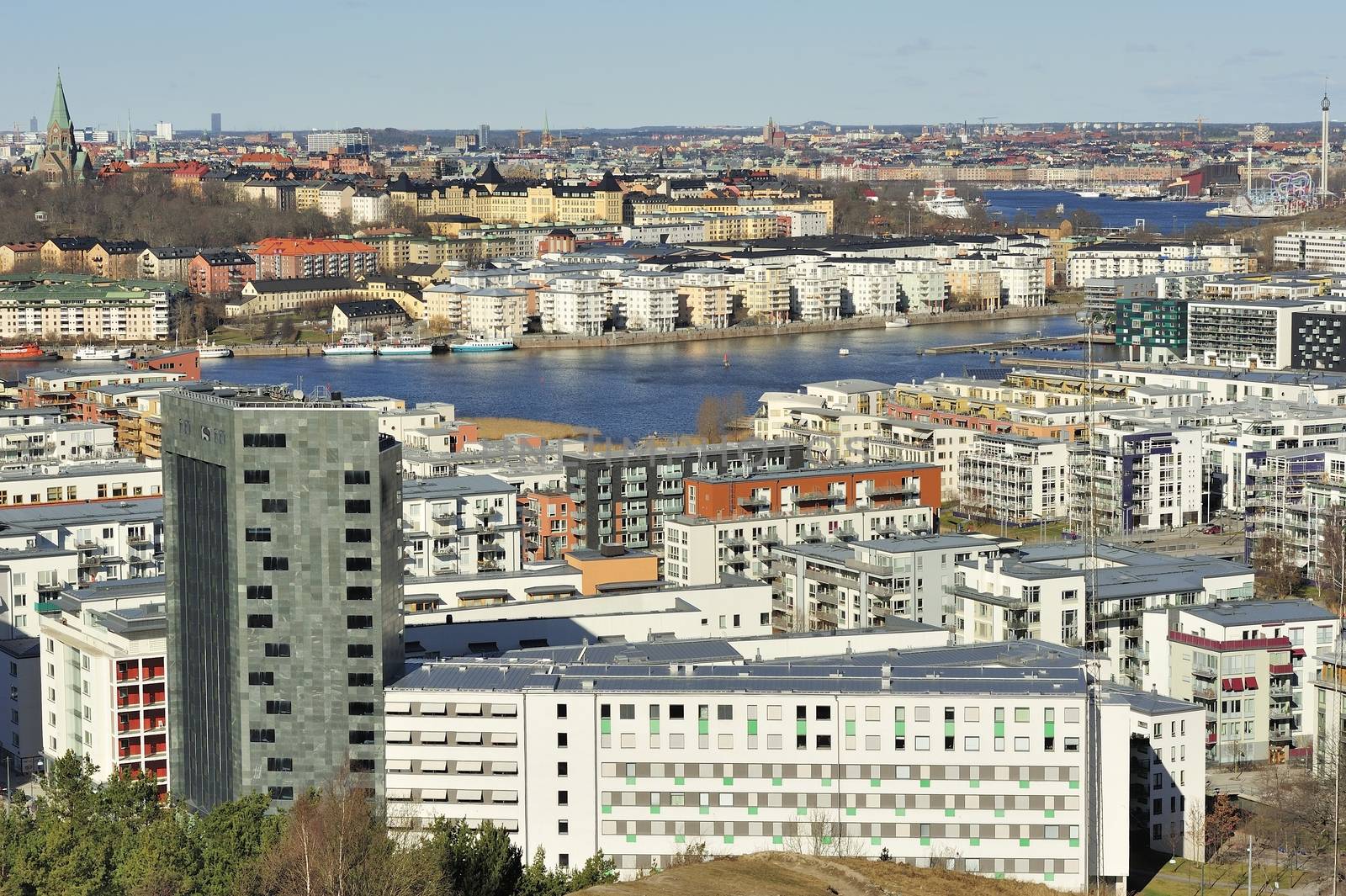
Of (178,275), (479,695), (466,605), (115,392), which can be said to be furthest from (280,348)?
(479,695)

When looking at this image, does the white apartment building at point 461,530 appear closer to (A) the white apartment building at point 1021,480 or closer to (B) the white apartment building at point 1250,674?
(A) the white apartment building at point 1021,480

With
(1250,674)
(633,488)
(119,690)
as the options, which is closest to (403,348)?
(633,488)

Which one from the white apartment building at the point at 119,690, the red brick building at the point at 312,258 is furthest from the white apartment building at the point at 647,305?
the white apartment building at the point at 119,690

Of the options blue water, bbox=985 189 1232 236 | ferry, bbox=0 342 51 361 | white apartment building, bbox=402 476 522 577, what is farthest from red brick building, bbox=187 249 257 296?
white apartment building, bbox=402 476 522 577

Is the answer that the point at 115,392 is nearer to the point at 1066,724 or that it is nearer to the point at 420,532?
the point at 420,532

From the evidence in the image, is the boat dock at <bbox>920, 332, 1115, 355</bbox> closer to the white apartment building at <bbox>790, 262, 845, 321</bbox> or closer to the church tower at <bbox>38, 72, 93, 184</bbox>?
the white apartment building at <bbox>790, 262, 845, 321</bbox>

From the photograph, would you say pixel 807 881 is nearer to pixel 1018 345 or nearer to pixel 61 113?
pixel 1018 345
